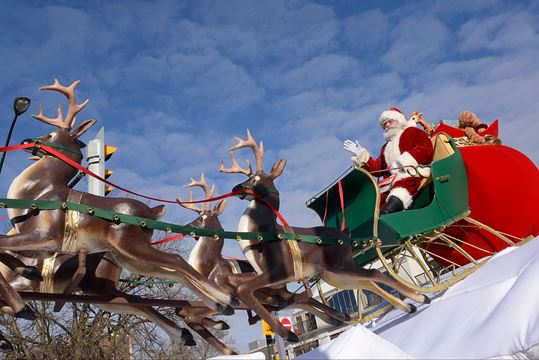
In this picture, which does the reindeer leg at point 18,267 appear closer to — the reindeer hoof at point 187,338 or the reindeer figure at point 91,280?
the reindeer figure at point 91,280

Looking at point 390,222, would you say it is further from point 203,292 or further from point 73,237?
point 73,237

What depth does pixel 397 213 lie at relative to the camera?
6129 mm

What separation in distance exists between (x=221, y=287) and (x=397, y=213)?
2318mm

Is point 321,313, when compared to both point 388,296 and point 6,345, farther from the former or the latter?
point 6,345

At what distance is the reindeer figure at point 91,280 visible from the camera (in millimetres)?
4176

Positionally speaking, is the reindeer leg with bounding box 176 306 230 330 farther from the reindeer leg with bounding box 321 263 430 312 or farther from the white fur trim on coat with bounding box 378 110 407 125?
the white fur trim on coat with bounding box 378 110 407 125

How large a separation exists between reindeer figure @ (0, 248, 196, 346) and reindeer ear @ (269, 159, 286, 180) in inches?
64.5

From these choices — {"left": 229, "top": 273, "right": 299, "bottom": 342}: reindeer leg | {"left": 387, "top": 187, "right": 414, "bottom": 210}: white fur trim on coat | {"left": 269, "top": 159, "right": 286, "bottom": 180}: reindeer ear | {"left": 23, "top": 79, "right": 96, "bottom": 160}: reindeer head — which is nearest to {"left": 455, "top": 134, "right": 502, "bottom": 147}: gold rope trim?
{"left": 387, "top": 187, "right": 414, "bottom": 210}: white fur trim on coat

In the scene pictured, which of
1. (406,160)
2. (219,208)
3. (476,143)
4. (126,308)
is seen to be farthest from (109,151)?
(476,143)

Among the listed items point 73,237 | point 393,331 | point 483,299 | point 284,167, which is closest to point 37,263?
point 73,237

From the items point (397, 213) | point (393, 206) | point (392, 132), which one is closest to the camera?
point (397, 213)

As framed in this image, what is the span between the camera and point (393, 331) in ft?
19.4

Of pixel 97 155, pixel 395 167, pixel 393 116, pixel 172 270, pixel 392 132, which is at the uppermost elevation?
pixel 393 116

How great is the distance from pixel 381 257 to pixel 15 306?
12.6 feet
